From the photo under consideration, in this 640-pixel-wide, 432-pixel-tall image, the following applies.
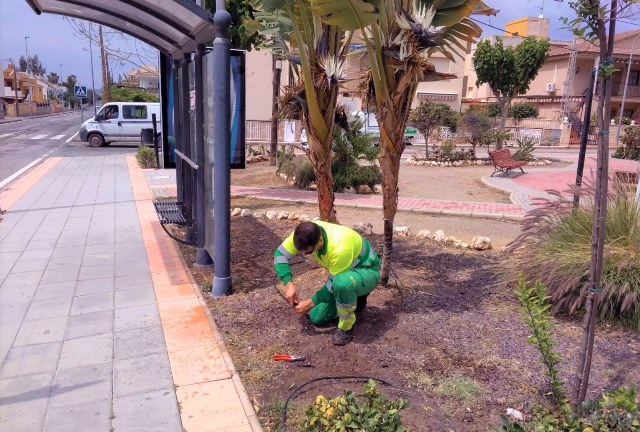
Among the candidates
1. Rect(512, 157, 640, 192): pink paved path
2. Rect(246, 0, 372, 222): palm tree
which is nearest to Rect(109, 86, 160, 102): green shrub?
Rect(512, 157, 640, 192): pink paved path

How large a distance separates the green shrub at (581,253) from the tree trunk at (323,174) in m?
1.96

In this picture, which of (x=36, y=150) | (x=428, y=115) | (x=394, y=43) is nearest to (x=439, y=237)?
(x=394, y=43)

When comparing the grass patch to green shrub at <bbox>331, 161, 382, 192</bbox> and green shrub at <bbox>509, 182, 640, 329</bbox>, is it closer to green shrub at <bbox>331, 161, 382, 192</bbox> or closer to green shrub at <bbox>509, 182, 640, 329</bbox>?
green shrub at <bbox>509, 182, 640, 329</bbox>

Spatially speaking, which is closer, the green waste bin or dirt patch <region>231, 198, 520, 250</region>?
dirt patch <region>231, 198, 520, 250</region>

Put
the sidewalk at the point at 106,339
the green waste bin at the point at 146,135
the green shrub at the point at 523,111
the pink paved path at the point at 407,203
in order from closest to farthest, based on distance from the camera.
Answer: the sidewalk at the point at 106,339
the pink paved path at the point at 407,203
the green waste bin at the point at 146,135
the green shrub at the point at 523,111

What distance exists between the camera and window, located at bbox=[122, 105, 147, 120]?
1001 inches

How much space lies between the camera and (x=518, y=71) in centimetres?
2727

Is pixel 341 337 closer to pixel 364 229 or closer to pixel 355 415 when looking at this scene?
pixel 355 415

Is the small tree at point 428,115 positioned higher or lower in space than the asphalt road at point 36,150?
higher

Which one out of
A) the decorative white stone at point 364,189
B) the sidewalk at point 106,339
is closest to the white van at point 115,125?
the decorative white stone at point 364,189

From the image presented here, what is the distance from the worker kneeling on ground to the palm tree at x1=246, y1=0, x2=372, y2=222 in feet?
4.70

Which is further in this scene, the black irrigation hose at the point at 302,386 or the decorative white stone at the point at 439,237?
the decorative white stone at the point at 439,237

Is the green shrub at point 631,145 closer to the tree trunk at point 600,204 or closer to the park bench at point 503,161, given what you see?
the park bench at point 503,161

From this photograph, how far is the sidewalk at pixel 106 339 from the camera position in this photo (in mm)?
3209
